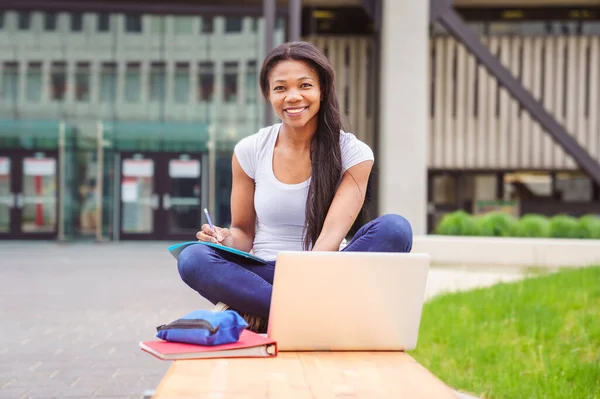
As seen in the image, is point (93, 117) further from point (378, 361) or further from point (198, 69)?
point (378, 361)

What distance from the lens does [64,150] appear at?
1884cm

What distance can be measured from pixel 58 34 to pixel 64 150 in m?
2.96

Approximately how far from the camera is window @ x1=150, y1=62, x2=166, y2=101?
19.2 meters

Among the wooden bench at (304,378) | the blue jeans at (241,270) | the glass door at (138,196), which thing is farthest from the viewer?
the glass door at (138,196)

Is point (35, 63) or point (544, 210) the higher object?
point (35, 63)

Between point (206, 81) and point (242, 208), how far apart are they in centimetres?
1652

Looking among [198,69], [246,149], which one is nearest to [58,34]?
[198,69]

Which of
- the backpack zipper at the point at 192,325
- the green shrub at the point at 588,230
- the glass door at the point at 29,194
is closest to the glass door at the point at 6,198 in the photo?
the glass door at the point at 29,194

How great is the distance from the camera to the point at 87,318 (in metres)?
6.68

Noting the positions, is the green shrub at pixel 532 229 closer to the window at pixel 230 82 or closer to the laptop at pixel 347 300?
the window at pixel 230 82

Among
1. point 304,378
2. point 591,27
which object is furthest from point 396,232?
point 591,27

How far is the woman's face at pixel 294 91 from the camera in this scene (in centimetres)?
275

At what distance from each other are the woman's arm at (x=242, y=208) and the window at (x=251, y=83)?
52.6 ft

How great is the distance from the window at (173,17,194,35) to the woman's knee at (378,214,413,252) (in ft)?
57.0
